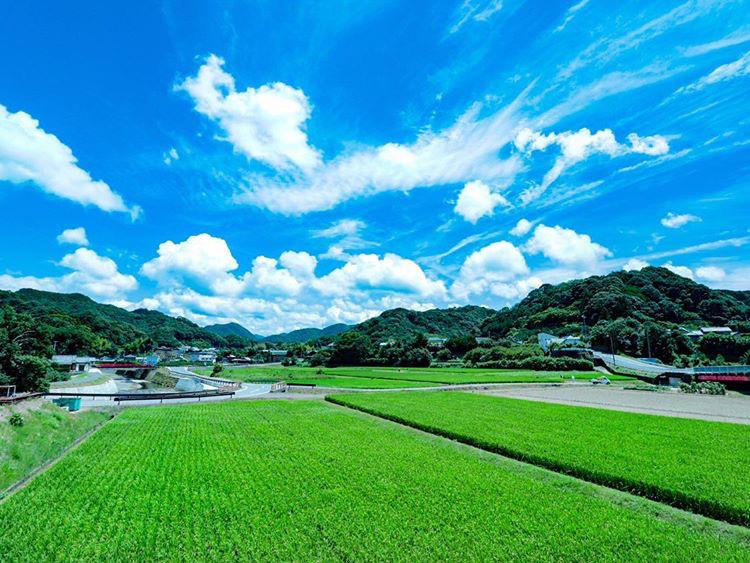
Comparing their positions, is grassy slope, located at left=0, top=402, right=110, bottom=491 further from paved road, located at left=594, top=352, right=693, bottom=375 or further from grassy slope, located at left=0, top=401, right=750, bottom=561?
paved road, located at left=594, top=352, right=693, bottom=375

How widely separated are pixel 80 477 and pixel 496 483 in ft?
44.3

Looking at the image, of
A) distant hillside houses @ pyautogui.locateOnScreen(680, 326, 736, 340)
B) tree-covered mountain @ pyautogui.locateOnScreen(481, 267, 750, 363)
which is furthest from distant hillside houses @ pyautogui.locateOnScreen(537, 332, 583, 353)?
distant hillside houses @ pyautogui.locateOnScreen(680, 326, 736, 340)

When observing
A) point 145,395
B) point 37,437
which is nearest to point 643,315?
point 145,395

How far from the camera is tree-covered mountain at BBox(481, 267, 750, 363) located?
88250 millimetres

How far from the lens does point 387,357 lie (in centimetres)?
10250

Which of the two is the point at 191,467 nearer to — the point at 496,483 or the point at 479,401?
the point at 496,483

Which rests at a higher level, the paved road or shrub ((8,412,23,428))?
shrub ((8,412,23,428))

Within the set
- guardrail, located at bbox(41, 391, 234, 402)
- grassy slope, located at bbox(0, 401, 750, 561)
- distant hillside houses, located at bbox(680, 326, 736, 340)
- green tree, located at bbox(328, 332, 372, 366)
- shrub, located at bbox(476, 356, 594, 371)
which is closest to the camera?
grassy slope, located at bbox(0, 401, 750, 561)


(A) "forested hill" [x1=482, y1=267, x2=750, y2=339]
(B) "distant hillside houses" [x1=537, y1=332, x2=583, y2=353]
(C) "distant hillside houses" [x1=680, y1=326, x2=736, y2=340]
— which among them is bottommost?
(B) "distant hillside houses" [x1=537, y1=332, x2=583, y2=353]

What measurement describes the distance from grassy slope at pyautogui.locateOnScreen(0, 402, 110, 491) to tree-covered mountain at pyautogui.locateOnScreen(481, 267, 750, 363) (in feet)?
286

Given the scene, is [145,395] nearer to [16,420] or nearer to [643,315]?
[16,420]

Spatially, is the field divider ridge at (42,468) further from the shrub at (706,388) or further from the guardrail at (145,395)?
the shrub at (706,388)

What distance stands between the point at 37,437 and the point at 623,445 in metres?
26.9

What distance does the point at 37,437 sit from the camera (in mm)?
19891
